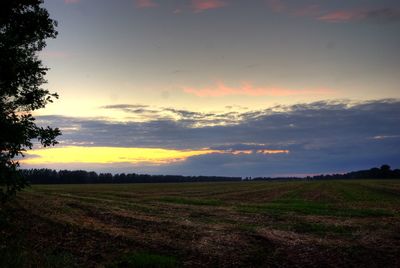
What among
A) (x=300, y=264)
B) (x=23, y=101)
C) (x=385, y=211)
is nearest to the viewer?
(x=300, y=264)

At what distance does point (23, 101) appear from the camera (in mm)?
16188

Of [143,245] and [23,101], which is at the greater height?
[23,101]

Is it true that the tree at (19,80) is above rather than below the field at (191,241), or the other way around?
above

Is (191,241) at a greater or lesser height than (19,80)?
lesser

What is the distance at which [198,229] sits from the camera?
67.8ft

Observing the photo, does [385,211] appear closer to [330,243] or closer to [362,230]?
[362,230]

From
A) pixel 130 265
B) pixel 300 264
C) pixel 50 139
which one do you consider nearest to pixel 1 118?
pixel 50 139

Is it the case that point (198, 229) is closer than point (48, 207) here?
Yes

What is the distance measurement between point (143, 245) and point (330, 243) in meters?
8.27

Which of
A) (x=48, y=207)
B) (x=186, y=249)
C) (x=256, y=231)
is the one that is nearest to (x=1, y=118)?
(x=186, y=249)

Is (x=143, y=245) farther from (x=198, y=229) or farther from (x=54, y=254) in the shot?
(x=198, y=229)

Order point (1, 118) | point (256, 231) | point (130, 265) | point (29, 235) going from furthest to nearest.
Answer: point (256, 231), point (29, 235), point (130, 265), point (1, 118)

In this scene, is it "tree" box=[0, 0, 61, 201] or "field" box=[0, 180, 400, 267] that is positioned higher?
"tree" box=[0, 0, 61, 201]

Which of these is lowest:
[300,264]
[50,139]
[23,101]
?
[300,264]
